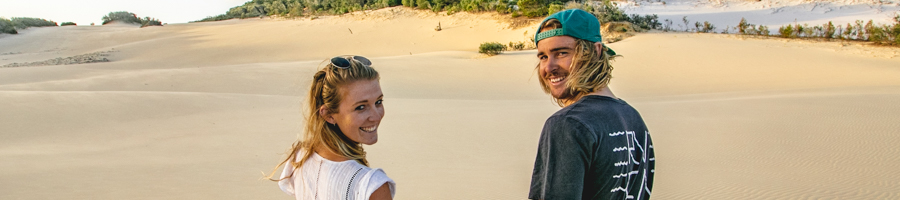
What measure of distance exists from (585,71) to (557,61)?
121mm

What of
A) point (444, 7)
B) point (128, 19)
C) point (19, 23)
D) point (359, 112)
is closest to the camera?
point (359, 112)

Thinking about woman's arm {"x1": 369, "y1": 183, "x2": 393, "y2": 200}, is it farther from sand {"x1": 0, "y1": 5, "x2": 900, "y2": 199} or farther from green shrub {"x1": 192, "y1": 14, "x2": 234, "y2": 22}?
green shrub {"x1": 192, "y1": 14, "x2": 234, "y2": 22}

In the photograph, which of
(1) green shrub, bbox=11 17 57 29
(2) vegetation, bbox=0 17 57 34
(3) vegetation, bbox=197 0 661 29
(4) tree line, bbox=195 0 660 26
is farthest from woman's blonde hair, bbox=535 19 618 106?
(1) green shrub, bbox=11 17 57 29

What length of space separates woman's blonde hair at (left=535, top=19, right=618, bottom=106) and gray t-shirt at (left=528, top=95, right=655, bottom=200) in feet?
0.22

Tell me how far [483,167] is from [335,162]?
4.26m

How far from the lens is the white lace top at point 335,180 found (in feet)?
5.44

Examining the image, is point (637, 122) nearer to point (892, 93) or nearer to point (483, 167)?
point (483, 167)

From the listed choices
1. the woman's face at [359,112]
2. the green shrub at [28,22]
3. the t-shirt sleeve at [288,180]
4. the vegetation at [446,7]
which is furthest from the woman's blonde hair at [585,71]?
the green shrub at [28,22]

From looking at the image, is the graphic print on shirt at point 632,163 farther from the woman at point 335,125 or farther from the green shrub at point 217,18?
the green shrub at point 217,18

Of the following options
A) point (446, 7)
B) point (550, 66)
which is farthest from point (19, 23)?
point (550, 66)

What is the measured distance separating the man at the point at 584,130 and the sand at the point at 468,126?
3.64ft

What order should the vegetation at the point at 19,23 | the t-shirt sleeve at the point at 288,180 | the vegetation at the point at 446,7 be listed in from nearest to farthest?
the t-shirt sleeve at the point at 288,180, the vegetation at the point at 446,7, the vegetation at the point at 19,23

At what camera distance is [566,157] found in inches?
62.9

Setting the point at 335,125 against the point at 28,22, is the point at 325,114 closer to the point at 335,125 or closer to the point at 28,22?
the point at 335,125
